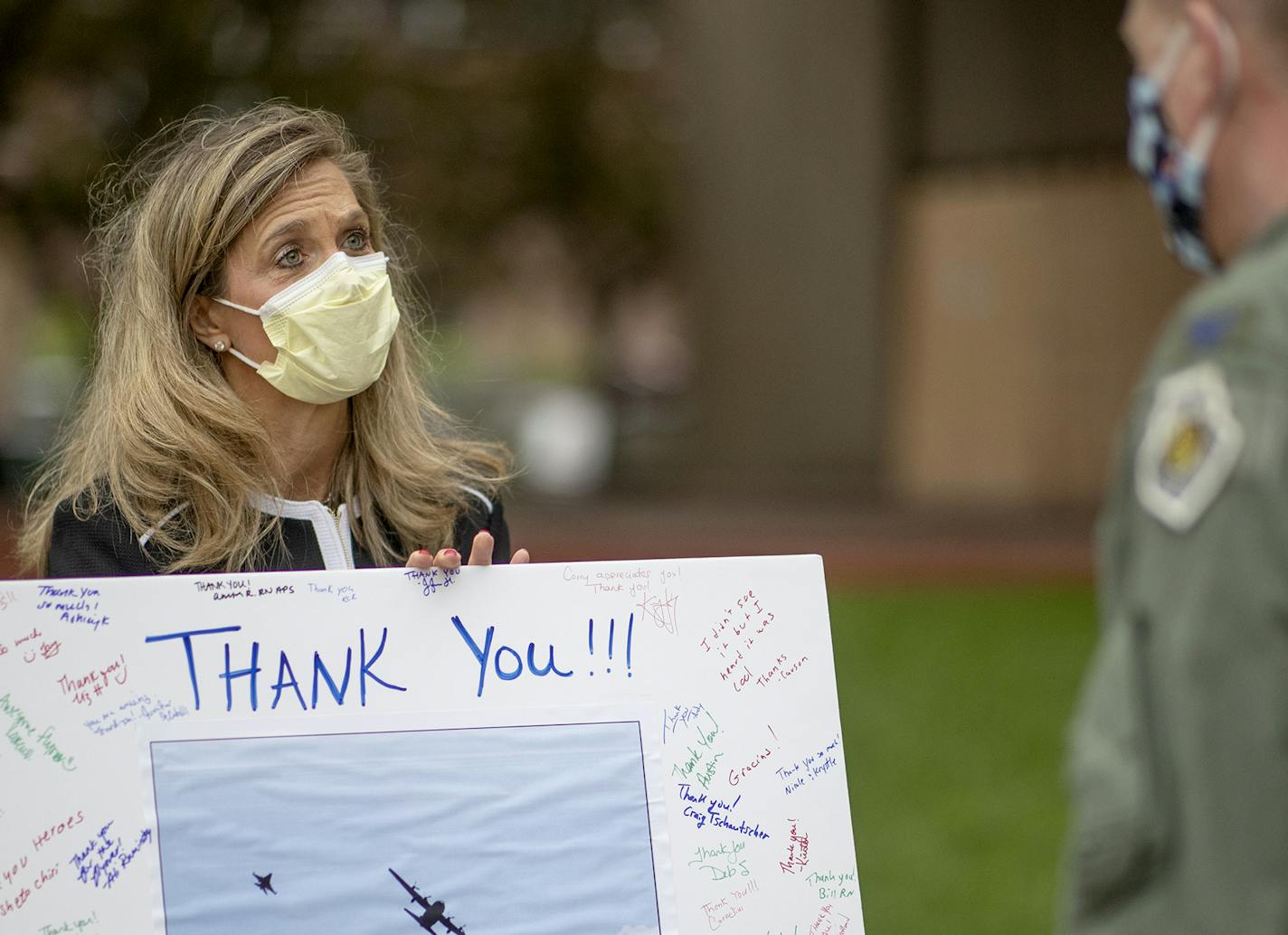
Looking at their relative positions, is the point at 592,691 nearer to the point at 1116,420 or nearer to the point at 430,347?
the point at 430,347

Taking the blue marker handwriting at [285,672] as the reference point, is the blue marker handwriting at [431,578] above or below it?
above

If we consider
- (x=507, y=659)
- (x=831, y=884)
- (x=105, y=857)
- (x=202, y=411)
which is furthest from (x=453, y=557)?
(x=831, y=884)

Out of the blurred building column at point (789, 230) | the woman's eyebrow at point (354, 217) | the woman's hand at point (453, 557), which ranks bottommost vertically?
the woman's hand at point (453, 557)

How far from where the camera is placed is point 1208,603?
1.61 meters

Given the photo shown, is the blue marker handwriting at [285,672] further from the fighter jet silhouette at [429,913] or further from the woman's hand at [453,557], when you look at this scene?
the fighter jet silhouette at [429,913]

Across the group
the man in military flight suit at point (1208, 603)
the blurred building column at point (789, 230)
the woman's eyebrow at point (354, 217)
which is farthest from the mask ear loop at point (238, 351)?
the blurred building column at point (789, 230)

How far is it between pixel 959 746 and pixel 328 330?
18.2ft

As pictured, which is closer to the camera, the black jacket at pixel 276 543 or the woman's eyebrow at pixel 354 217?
the black jacket at pixel 276 543

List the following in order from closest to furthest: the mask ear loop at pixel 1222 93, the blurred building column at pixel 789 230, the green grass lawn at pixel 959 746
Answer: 1. the mask ear loop at pixel 1222 93
2. the green grass lawn at pixel 959 746
3. the blurred building column at pixel 789 230

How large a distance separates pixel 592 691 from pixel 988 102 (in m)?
13.5

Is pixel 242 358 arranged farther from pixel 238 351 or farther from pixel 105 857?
pixel 105 857

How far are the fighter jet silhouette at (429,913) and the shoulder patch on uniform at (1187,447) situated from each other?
137cm

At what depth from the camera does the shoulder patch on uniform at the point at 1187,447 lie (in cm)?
161

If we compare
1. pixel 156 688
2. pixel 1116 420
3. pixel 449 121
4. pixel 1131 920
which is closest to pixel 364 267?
pixel 156 688
